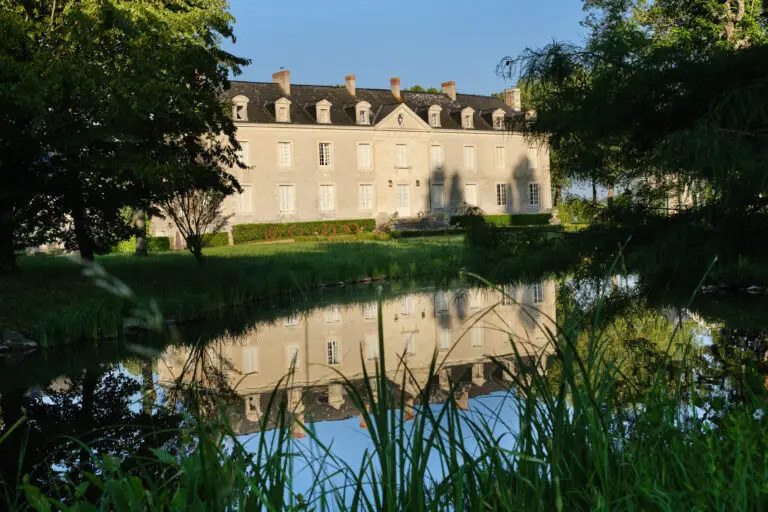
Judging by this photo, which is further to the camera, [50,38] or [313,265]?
[313,265]

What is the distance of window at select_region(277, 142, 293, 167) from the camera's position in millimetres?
30688

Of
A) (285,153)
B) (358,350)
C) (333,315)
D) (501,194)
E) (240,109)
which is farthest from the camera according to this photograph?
(501,194)

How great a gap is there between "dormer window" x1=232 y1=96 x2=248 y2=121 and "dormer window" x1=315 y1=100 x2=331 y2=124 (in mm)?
2879

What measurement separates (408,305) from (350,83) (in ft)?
78.0

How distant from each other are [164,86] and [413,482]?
855cm

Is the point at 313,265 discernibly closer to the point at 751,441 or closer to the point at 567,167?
the point at 567,167

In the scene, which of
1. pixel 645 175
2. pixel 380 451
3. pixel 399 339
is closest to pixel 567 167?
pixel 645 175

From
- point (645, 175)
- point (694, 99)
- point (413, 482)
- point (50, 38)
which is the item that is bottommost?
point (413, 482)

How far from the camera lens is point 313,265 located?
1488cm

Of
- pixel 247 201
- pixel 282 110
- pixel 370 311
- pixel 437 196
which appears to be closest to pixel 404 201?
pixel 437 196

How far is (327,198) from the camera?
31.7 m

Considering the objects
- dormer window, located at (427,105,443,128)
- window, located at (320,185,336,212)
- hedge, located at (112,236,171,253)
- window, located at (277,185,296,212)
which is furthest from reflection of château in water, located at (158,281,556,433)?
dormer window, located at (427,105,443,128)

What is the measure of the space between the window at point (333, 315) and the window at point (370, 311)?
35 cm

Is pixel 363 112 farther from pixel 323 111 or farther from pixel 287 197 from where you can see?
pixel 287 197
